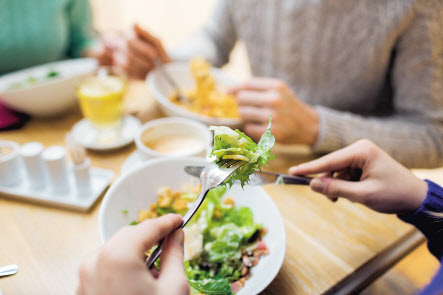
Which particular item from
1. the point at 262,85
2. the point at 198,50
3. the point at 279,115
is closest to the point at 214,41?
the point at 198,50

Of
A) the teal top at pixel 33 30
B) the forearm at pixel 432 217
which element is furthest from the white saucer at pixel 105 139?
the forearm at pixel 432 217

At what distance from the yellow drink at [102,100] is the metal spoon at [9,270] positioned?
528mm

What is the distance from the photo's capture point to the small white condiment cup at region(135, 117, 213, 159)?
898 mm

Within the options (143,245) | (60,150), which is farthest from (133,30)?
(143,245)

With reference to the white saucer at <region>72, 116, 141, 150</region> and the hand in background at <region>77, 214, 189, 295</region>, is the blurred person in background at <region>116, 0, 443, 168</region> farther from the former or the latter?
the hand in background at <region>77, 214, 189, 295</region>

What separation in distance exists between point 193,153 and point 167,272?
0.44m

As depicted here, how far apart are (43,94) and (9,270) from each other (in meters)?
0.64

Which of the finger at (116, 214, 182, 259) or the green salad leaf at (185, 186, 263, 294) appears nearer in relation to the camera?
the finger at (116, 214, 182, 259)

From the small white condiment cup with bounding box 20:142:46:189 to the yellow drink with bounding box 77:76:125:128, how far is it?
24cm

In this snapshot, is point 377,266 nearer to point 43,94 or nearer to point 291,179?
point 291,179

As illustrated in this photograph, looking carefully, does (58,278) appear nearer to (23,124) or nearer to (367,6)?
(23,124)

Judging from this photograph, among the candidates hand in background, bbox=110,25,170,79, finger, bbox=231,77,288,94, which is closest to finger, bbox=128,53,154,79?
hand in background, bbox=110,25,170,79

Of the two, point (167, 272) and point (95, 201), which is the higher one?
point (167, 272)

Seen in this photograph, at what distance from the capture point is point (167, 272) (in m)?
0.43
